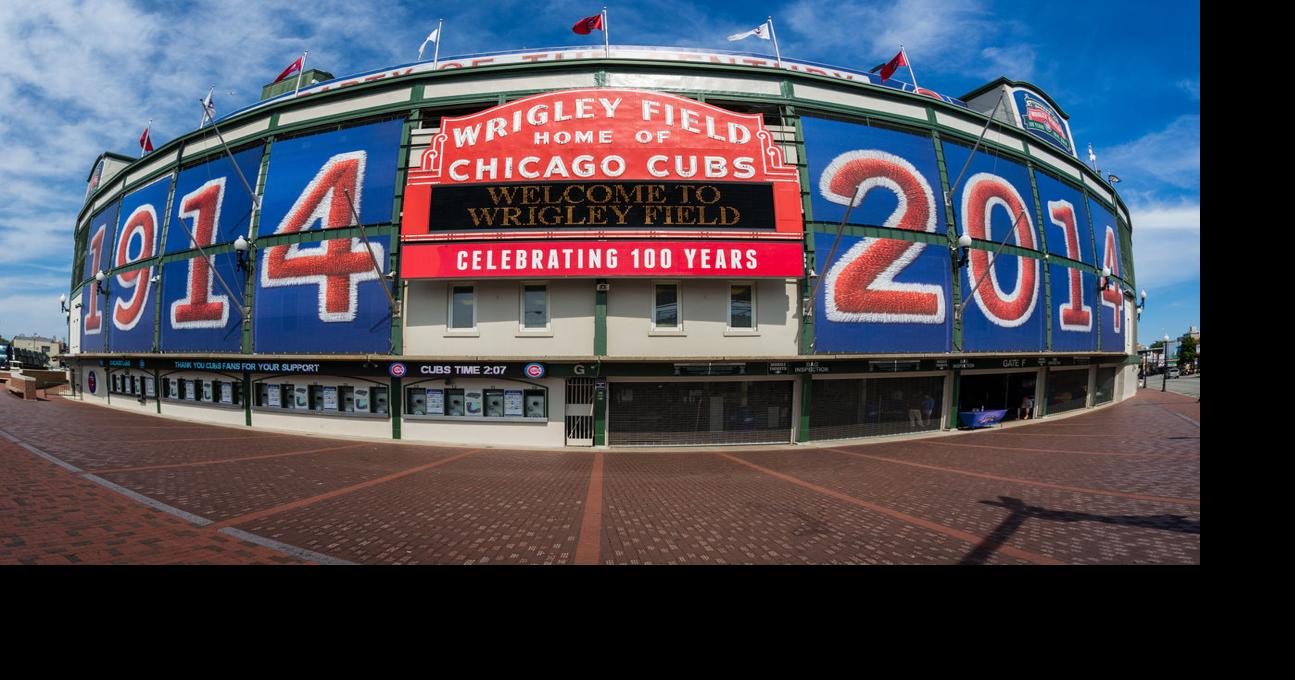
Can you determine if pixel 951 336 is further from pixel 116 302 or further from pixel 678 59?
pixel 116 302

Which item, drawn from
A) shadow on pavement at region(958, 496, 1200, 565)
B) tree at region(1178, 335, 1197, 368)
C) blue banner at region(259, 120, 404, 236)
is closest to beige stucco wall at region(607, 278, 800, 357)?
shadow on pavement at region(958, 496, 1200, 565)

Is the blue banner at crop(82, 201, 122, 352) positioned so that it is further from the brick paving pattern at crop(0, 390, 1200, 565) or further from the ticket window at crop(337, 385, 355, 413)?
the ticket window at crop(337, 385, 355, 413)

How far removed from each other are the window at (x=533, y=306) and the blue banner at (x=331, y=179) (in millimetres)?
6170

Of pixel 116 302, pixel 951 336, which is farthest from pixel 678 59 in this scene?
pixel 116 302

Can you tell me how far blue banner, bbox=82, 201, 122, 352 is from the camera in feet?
77.5

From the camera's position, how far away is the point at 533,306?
48.5 feet

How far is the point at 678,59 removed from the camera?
16953 millimetres

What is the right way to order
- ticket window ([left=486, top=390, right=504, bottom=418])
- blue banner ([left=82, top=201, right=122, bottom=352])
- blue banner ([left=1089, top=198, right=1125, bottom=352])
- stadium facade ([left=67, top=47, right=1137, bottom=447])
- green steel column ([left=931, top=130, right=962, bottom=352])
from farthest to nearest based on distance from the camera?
blue banner ([left=82, top=201, right=122, bottom=352]) < blue banner ([left=1089, top=198, right=1125, bottom=352]) < green steel column ([left=931, top=130, right=962, bottom=352]) < ticket window ([left=486, top=390, right=504, bottom=418]) < stadium facade ([left=67, top=47, right=1137, bottom=447])

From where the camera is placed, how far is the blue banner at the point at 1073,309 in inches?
807

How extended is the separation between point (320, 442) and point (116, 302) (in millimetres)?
19688

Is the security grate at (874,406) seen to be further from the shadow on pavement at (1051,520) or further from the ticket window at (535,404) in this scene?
the ticket window at (535,404)

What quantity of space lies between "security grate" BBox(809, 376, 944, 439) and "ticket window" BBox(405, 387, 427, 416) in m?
14.1

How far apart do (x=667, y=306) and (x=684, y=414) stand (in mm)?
3843
